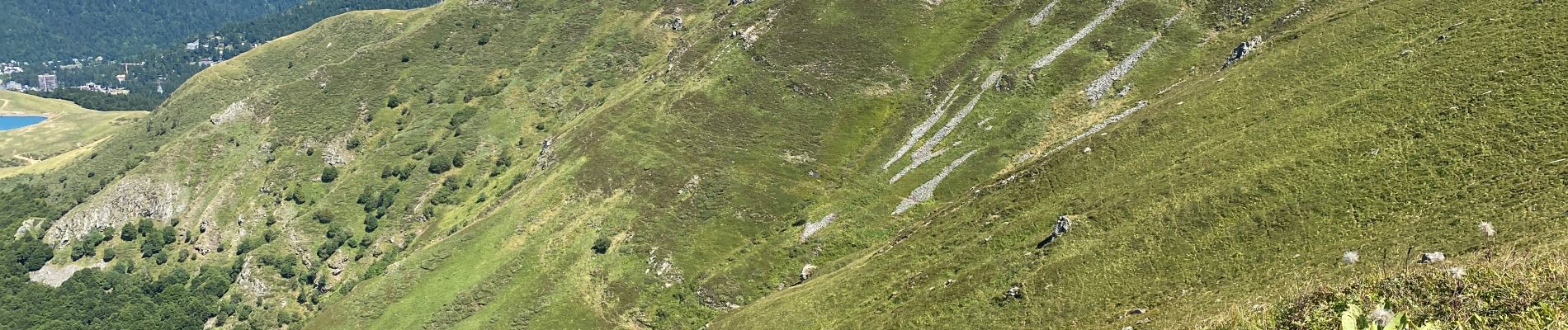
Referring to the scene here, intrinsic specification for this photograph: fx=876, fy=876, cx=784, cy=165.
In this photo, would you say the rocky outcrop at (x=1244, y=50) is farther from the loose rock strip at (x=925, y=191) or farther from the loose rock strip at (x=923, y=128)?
the loose rock strip at (x=923, y=128)

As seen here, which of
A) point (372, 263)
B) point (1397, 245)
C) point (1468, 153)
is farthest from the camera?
point (372, 263)

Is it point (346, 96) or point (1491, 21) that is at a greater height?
point (346, 96)

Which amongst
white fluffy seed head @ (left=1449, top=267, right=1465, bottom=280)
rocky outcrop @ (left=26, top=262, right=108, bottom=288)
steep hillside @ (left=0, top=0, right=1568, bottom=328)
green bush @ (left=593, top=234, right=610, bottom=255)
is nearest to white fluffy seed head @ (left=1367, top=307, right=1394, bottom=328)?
steep hillside @ (left=0, top=0, right=1568, bottom=328)

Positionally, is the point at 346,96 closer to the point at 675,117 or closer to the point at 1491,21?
the point at 675,117

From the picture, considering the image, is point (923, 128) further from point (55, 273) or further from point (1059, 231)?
point (55, 273)

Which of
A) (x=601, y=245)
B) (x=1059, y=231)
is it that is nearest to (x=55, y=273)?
(x=601, y=245)

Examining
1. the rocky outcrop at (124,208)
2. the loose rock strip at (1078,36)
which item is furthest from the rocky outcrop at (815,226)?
the rocky outcrop at (124,208)

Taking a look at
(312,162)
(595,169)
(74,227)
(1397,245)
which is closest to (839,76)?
(595,169)
